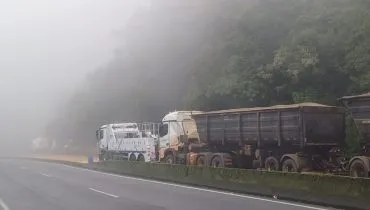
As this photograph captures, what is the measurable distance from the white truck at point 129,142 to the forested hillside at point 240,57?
528 cm

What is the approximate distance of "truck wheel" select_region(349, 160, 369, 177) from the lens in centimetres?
1705

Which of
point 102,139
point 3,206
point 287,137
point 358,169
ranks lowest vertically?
point 3,206

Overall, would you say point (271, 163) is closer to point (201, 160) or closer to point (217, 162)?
point (217, 162)

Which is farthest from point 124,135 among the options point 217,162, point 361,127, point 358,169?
point 361,127

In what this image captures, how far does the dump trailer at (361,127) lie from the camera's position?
16.9 metres

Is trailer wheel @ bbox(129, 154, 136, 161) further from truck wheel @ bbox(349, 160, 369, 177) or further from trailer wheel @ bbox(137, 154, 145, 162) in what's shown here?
truck wheel @ bbox(349, 160, 369, 177)

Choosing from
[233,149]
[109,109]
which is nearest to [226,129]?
[233,149]

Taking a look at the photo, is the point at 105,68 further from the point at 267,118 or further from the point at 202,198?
the point at 202,198

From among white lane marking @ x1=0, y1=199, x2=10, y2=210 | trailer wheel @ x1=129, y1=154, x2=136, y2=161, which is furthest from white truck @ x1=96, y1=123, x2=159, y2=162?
white lane marking @ x1=0, y1=199, x2=10, y2=210

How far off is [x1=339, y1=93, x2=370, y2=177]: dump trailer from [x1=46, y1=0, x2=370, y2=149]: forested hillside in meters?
10.5

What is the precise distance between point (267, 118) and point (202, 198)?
6.57 metres

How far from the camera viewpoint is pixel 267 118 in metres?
21.6

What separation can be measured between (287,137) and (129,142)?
53.2 ft

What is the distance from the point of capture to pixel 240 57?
1415 inches
